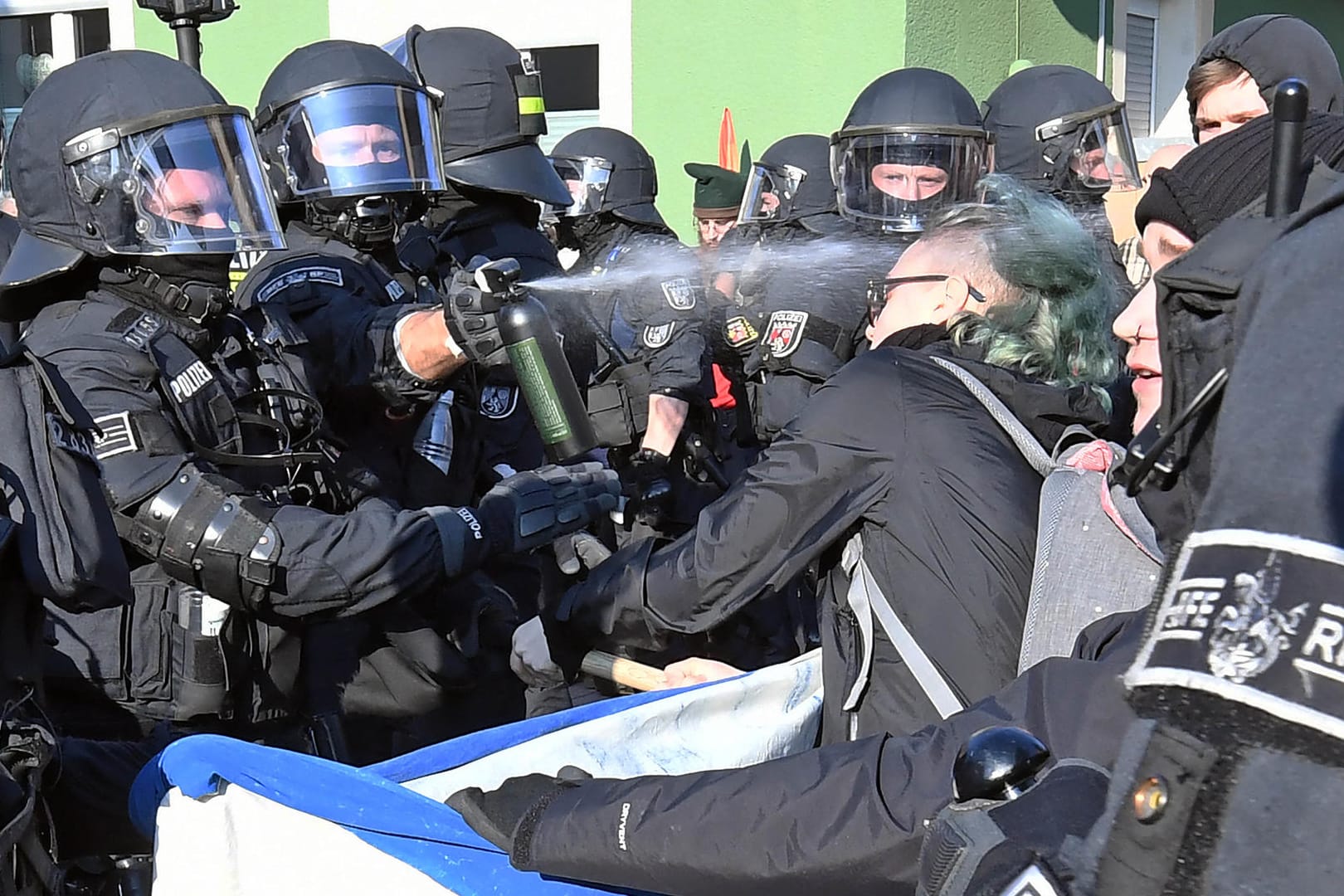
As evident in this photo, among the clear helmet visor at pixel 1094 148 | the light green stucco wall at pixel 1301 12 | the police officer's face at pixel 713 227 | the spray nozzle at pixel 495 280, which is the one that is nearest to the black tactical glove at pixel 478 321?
the spray nozzle at pixel 495 280

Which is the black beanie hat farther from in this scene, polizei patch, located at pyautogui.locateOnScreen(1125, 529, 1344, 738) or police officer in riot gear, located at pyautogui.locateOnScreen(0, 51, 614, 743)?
police officer in riot gear, located at pyautogui.locateOnScreen(0, 51, 614, 743)

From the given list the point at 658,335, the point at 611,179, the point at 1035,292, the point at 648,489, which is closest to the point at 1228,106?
the point at 1035,292

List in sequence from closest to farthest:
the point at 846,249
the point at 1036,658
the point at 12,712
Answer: the point at 1036,658 → the point at 12,712 → the point at 846,249

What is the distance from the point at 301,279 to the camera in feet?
12.8

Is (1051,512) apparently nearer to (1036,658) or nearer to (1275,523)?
(1036,658)

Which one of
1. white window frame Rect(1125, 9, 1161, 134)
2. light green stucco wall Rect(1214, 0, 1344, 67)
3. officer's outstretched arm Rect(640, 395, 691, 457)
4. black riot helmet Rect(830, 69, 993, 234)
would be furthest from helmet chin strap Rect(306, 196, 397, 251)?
light green stucco wall Rect(1214, 0, 1344, 67)

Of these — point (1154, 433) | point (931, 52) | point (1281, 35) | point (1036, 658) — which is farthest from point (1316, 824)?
point (931, 52)

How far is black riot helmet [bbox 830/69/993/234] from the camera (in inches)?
211

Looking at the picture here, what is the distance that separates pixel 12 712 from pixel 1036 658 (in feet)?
5.48

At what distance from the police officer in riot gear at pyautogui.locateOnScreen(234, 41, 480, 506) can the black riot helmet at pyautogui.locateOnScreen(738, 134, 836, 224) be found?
7.84 ft

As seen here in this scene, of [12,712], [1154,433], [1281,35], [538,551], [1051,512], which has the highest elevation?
[1281,35]

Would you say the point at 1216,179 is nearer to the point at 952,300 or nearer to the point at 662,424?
the point at 952,300

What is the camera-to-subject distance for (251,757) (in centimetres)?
210

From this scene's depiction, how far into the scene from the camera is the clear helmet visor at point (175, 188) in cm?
306
